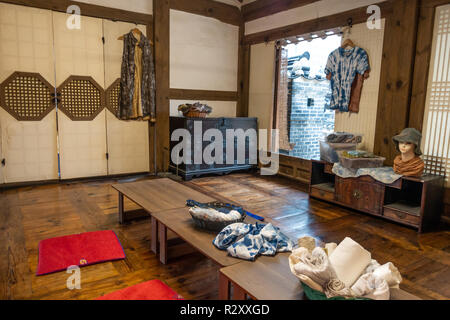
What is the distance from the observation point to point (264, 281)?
1.40 meters

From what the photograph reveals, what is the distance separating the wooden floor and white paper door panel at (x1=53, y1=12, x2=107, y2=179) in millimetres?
331

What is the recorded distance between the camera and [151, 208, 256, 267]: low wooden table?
1643 mm

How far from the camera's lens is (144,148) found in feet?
16.8

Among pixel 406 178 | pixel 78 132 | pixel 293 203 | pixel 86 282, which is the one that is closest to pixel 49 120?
pixel 78 132

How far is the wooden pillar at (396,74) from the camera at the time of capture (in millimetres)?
3404

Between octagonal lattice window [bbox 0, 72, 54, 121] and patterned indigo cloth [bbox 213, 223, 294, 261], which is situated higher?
octagonal lattice window [bbox 0, 72, 54, 121]

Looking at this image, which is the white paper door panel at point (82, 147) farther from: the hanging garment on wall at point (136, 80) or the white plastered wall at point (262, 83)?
the white plastered wall at point (262, 83)

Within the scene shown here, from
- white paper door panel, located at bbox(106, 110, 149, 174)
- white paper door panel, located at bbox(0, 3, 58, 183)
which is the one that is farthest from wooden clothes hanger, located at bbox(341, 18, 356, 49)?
white paper door panel, located at bbox(0, 3, 58, 183)

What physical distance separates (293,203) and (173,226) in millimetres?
2077

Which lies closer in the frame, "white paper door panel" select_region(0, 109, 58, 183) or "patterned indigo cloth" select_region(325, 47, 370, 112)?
"patterned indigo cloth" select_region(325, 47, 370, 112)

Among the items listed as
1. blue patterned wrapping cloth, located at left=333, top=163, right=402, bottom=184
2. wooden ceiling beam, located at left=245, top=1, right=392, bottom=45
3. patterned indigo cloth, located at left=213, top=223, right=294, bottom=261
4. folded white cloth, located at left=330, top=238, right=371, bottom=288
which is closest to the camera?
folded white cloth, located at left=330, top=238, right=371, bottom=288

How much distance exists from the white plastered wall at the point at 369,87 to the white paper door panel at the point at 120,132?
2977mm

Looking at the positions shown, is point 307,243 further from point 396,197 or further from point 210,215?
point 396,197
